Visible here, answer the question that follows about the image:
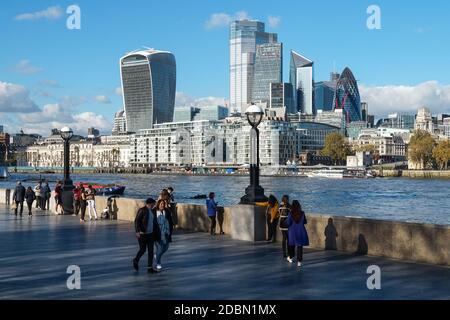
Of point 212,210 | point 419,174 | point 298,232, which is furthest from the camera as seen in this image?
point 419,174

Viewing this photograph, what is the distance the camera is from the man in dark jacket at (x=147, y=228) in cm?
1428

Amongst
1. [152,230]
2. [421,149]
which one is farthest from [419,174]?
[152,230]

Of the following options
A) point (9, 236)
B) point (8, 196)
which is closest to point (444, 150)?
point (8, 196)

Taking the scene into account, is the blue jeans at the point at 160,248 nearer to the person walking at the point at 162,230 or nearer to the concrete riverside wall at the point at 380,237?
the person walking at the point at 162,230

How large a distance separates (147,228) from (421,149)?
185 metres

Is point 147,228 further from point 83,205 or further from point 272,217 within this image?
point 83,205

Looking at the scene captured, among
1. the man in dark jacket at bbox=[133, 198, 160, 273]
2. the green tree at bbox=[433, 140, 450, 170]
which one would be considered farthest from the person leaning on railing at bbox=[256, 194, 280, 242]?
the green tree at bbox=[433, 140, 450, 170]

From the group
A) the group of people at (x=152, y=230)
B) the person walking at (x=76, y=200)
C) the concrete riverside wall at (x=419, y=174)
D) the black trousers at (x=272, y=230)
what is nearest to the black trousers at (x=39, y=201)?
the person walking at (x=76, y=200)

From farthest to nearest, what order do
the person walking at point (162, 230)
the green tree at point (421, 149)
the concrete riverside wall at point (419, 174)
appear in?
the green tree at point (421, 149)
the concrete riverside wall at point (419, 174)
the person walking at point (162, 230)

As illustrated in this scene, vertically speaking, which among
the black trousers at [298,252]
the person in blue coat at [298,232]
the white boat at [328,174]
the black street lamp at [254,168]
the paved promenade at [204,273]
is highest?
the black street lamp at [254,168]

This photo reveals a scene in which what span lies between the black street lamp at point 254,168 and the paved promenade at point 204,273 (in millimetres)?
1468

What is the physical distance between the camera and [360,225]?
16.6 meters

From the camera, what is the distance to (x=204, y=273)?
1424 centimetres

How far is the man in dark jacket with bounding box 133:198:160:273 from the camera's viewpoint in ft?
46.9
